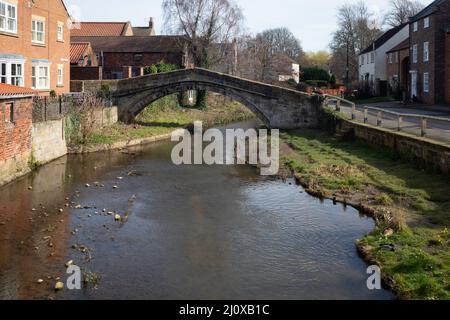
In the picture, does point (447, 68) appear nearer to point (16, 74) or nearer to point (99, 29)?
point (16, 74)

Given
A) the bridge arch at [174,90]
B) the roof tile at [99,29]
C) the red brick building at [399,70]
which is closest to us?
the bridge arch at [174,90]

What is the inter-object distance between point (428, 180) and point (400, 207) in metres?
2.86

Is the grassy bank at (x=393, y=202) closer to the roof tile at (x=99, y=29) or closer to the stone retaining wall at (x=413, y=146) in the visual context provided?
the stone retaining wall at (x=413, y=146)

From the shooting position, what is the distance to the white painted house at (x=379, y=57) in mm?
60625

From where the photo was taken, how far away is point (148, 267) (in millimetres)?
12750

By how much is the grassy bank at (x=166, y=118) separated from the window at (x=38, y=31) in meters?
6.75

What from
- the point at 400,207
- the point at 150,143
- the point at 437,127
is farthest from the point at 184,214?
the point at 150,143

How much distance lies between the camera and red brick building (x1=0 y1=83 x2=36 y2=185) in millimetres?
20672

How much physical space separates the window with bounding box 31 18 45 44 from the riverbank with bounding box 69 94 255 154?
6.74 metres

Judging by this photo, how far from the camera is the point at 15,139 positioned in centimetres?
2202

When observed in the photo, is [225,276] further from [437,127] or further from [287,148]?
[287,148]

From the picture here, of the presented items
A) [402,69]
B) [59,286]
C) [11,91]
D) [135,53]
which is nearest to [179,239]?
[59,286]

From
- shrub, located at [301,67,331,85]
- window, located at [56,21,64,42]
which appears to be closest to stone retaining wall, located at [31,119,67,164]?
window, located at [56,21,64,42]

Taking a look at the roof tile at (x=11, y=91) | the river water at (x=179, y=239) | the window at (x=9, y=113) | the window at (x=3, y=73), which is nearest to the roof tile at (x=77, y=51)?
the window at (x=3, y=73)
